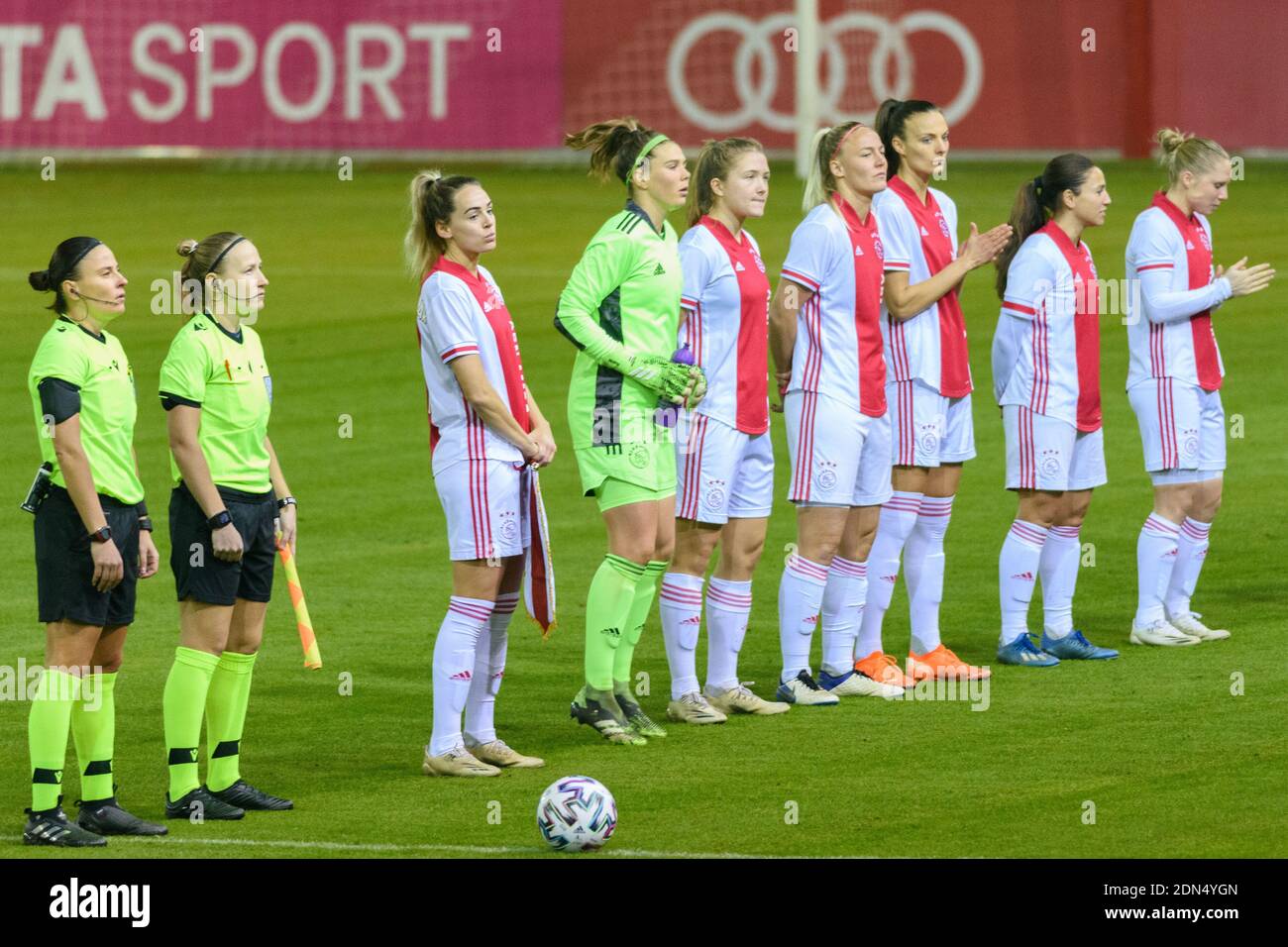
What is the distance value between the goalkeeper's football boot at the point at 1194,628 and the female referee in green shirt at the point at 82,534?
5511 mm

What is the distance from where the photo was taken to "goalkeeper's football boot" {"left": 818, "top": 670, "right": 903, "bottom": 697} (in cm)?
1007

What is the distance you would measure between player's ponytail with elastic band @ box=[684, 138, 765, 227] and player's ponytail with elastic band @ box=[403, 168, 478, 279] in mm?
1231

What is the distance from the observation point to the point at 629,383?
8984 mm

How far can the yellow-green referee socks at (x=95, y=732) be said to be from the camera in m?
7.80

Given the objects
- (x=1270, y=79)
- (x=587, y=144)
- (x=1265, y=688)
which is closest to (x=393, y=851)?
(x=587, y=144)

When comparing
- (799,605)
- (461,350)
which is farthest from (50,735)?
(799,605)

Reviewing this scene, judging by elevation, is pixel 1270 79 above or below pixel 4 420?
above

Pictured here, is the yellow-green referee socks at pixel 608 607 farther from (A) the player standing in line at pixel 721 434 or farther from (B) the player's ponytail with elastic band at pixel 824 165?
(B) the player's ponytail with elastic band at pixel 824 165

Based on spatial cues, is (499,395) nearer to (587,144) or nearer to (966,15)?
(587,144)

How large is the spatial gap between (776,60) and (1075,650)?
2198 cm

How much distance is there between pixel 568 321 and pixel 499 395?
1.71ft

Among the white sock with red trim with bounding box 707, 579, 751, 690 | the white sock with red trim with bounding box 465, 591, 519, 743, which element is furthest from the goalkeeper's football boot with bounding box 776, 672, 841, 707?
the white sock with red trim with bounding box 465, 591, 519, 743

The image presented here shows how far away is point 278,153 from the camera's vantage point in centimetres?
3247

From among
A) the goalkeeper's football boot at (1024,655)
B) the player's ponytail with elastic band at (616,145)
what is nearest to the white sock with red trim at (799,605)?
the goalkeeper's football boot at (1024,655)
